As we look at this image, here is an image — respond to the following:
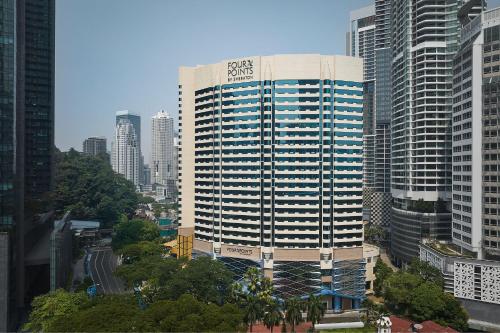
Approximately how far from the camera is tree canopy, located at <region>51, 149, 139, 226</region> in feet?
542

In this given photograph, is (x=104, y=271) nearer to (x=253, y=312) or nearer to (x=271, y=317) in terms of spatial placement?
(x=253, y=312)

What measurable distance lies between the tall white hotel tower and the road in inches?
1070

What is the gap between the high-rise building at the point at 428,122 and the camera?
11056 cm

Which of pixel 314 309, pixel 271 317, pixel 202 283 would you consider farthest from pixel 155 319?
pixel 314 309

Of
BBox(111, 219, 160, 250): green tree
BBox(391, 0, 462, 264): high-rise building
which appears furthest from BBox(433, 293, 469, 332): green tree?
A: BBox(111, 219, 160, 250): green tree

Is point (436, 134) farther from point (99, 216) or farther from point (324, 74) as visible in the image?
point (99, 216)

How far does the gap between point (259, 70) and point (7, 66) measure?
4911cm

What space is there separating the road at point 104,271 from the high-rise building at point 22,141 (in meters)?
15.4

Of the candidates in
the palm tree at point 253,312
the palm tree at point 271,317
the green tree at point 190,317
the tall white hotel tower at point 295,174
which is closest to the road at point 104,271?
the tall white hotel tower at point 295,174

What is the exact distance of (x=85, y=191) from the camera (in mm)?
170125

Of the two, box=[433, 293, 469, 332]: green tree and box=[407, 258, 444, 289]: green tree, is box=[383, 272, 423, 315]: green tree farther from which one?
box=[433, 293, 469, 332]: green tree

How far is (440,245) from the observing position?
98750 millimetres

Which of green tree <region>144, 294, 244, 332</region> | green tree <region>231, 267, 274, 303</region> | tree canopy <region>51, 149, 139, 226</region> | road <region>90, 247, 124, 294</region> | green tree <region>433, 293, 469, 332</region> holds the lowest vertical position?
road <region>90, 247, 124, 294</region>

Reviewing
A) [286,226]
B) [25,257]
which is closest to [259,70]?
[286,226]
